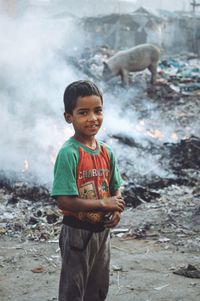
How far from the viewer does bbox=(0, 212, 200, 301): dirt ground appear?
3.46 metres

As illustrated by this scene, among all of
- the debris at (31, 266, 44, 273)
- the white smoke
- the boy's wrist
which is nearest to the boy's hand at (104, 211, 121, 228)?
the boy's wrist

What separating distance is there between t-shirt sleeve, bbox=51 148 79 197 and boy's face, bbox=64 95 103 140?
0.56 feet

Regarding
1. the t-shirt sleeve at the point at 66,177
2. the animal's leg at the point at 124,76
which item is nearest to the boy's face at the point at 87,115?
the t-shirt sleeve at the point at 66,177

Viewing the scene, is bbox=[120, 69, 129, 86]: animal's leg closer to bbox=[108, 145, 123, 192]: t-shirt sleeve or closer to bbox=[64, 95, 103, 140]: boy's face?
bbox=[108, 145, 123, 192]: t-shirt sleeve

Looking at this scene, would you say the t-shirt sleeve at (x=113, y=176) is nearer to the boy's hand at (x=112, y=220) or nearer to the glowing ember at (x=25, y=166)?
the boy's hand at (x=112, y=220)

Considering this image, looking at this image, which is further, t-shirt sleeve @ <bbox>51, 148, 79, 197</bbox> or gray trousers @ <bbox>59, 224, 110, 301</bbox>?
gray trousers @ <bbox>59, 224, 110, 301</bbox>

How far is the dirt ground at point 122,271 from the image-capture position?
346cm

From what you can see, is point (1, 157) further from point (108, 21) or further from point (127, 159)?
point (108, 21)

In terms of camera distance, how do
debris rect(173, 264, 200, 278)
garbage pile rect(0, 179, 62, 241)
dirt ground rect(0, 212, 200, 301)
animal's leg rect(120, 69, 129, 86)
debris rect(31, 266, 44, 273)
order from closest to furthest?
dirt ground rect(0, 212, 200, 301)
debris rect(173, 264, 200, 278)
debris rect(31, 266, 44, 273)
garbage pile rect(0, 179, 62, 241)
animal's leg rect(120, 69, 129, 86)

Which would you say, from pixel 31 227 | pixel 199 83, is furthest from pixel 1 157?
pixel 199 83

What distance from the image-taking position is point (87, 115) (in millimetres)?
2303

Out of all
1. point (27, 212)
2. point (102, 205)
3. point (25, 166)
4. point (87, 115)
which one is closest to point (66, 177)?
point (102, 205)

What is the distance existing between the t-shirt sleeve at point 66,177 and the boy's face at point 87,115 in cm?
17

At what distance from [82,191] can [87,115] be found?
442mm
